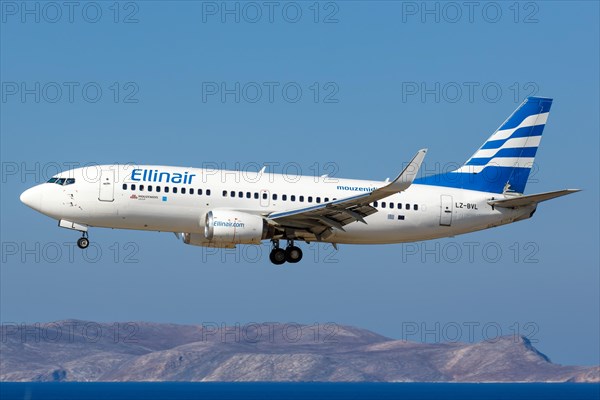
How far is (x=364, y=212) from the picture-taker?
58.7 metres

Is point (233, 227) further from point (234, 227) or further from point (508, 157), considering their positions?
point (508, 157)

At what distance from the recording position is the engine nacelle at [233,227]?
57.1 m

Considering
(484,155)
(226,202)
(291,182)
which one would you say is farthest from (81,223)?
(484,155)

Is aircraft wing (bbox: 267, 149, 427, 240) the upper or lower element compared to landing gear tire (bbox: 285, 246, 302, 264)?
upper

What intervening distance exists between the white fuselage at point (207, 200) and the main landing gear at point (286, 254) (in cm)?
203

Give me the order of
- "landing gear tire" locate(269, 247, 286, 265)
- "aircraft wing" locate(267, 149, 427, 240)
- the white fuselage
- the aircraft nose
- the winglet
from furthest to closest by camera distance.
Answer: "landing gear tire" locate(269, 247, 286, 265) < the aircraft nose < the white fuselage < "aircraft wing" locate(267, 149, 427, 240) < the winglet

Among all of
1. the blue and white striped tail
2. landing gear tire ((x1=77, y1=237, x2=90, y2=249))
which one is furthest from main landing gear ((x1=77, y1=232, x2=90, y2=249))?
the blue and white striped tail

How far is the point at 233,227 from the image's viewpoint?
57.4 metres

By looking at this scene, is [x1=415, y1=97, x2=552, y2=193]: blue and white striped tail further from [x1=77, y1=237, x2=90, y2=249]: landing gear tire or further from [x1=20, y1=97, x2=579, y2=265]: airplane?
[x1=77, y1=237, x2=90, y2=249]: landing gear tire

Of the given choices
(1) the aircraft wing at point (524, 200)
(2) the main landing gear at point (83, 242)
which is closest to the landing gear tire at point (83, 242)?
(2) the main landing gear at point (83, 242)

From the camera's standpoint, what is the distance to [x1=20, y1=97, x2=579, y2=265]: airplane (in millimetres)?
57250

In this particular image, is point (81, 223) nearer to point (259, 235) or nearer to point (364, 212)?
point (259, 235)

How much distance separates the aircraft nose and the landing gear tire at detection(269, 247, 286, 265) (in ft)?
43.6

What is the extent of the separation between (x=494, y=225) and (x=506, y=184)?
3.35 meters
